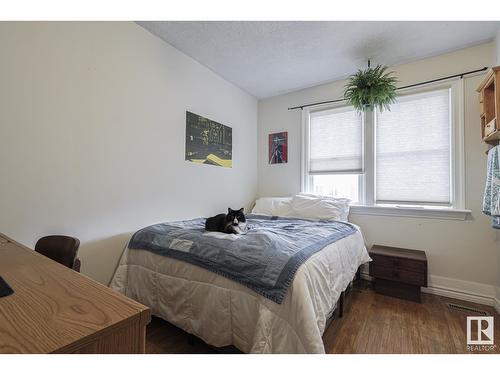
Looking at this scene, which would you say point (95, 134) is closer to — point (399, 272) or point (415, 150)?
point (399, 272)

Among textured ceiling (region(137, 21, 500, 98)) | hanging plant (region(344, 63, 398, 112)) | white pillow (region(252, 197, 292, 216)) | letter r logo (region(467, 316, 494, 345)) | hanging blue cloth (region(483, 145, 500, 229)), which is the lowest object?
letter r logo (region(467, 316, 494, 345))

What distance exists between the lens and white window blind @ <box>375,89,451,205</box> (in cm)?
253

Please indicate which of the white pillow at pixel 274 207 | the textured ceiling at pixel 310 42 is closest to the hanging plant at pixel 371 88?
the textured ceiling at pixel 310 42

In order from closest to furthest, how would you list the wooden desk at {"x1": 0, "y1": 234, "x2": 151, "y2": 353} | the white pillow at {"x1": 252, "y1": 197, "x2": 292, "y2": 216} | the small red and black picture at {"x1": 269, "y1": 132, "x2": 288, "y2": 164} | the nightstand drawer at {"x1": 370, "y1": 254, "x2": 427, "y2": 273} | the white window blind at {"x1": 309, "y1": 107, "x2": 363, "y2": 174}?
the wooden desk at {"x1": 0, "y1": 234, "x2": 151, "y2": 353} → the nightstand drawer at {"x1": 370, "y1": 254, "x2": 427, "y2": 273} → the white window blind at {"x1": 309, "y1": 107, "x2": 363, "y2": 174} → the white pillow at {"x1": 252, "y1": 197, "x2": 292, "y2": 216} → the small red and black picture at {"x1": 269, "y1": 132, "x2": 288, "y2": 164}

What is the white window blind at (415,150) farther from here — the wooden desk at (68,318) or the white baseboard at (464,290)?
the wooden desk at (68,318)

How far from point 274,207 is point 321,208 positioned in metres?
0.69

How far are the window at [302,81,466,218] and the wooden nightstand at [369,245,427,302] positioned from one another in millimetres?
608

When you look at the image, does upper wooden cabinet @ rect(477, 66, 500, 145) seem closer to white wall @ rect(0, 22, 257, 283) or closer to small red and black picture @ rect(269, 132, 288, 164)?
small red and black picture @ rect(269, 132, 288, 164)

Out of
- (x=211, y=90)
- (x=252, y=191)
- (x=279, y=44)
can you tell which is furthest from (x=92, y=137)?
(x=252, y=191)

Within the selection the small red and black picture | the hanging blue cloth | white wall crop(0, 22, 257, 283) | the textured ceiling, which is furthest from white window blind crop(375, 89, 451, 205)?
white wall crop(0, 22, 257, 283)

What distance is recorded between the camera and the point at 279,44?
239 centimetres

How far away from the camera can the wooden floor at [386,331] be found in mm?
1572

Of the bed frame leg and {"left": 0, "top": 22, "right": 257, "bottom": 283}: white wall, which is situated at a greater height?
{"left": 0, "top": 22, "right": 257, "bottom": 283}: white wall

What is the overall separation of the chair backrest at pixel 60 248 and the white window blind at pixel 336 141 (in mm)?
2859
